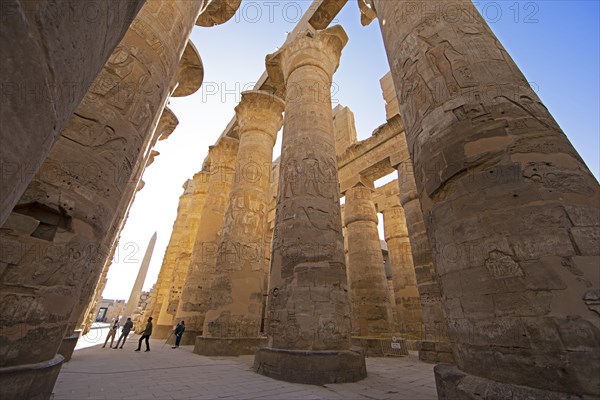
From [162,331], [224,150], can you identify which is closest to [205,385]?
[162,331]

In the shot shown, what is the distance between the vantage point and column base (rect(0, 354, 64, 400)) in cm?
208

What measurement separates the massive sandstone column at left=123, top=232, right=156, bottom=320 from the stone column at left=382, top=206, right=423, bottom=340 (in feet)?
71.9

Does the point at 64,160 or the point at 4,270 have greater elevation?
the point at 64,160

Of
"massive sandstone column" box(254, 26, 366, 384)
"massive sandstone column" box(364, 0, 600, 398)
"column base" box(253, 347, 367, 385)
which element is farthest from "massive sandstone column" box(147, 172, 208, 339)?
"massive sandstone column" box(364, 0, 600, 398)

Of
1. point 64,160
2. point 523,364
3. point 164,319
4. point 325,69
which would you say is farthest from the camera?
point 164,319

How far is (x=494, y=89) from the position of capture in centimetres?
277

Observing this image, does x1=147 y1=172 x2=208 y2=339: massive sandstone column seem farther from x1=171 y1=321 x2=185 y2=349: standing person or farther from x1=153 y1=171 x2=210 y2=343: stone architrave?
x1=171 y1=321 x2=185 y2=349: standing person

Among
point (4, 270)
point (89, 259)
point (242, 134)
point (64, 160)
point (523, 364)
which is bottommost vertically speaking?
point (523, 364)

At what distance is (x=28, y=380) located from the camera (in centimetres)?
221

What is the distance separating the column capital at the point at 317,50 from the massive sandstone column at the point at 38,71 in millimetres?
7759

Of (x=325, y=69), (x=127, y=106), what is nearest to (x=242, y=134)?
(x=325, y=69)

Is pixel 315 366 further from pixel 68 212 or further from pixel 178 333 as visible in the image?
A: pixel 178 333

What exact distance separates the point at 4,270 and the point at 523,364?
13.2 feet

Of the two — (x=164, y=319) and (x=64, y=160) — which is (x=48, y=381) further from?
(x=164, y=319)
